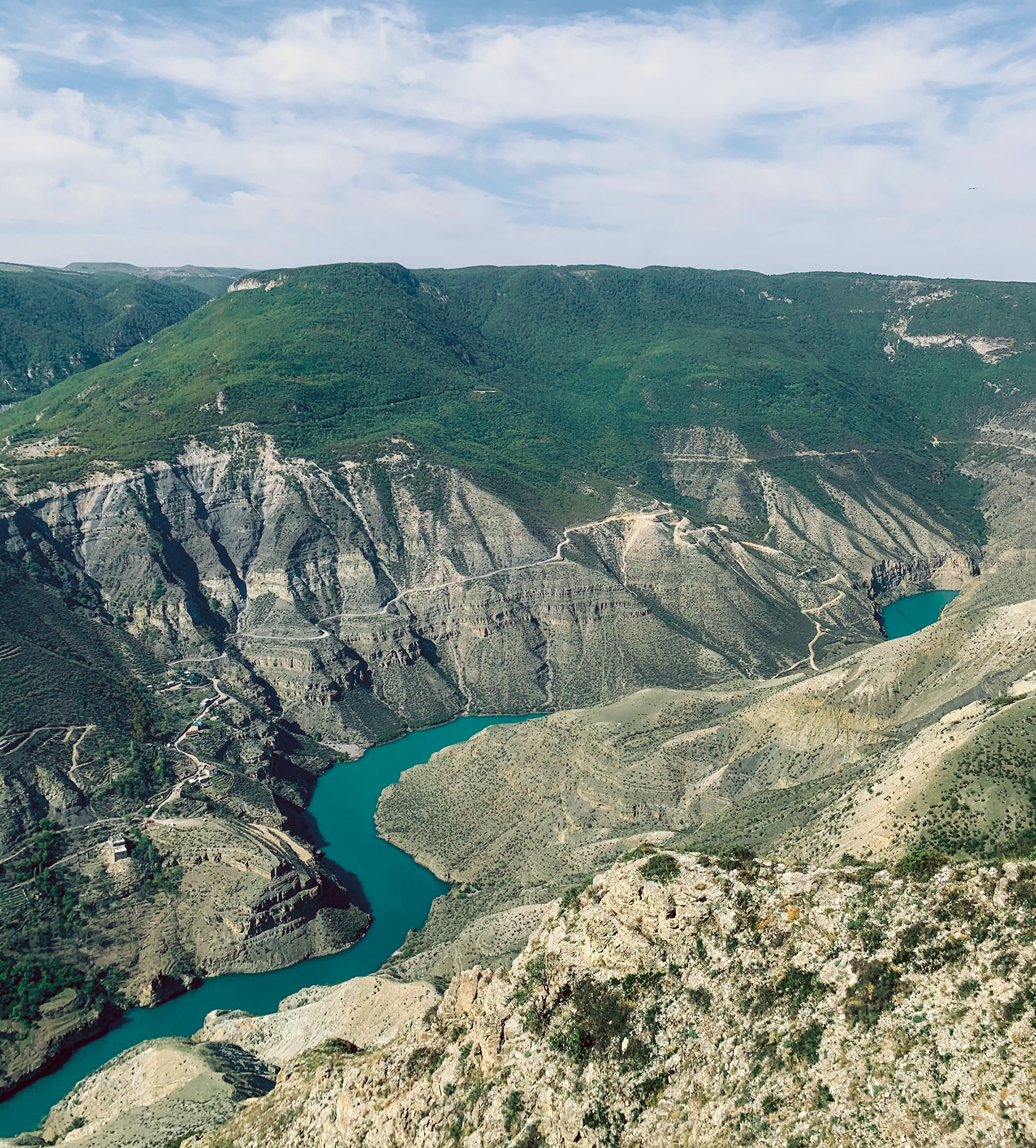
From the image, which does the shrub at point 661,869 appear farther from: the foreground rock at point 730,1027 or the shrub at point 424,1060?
the shrub at point 424,1060

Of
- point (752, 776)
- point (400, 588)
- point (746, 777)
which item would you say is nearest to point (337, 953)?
point (746, 777)

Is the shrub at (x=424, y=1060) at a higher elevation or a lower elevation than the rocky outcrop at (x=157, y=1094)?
higher

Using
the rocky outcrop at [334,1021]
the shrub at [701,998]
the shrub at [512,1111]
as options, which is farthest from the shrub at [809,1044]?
the rocky outcrop at [334,1021]

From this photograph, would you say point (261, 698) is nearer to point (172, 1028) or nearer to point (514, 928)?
point (172, 1028)

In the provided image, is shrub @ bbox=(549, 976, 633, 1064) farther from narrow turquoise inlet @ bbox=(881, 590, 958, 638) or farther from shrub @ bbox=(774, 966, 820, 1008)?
narrow turquoise inlet @ bbox=(881, 590, 958, 638)

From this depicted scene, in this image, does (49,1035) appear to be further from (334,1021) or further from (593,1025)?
(593,1025)
